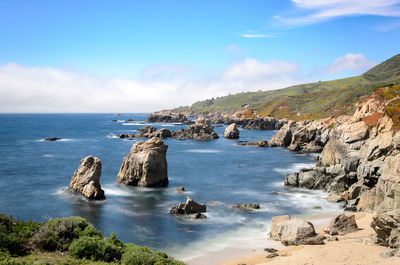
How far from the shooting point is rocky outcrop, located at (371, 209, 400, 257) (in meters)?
26.0

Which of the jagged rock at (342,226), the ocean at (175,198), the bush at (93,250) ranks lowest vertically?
the ocean at (175,198)

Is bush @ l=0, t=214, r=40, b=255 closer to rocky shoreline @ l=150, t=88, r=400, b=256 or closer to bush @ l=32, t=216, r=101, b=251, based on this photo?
bush @ l=32, t=216, r=101, b=251

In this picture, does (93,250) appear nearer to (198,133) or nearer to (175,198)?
(175,198)

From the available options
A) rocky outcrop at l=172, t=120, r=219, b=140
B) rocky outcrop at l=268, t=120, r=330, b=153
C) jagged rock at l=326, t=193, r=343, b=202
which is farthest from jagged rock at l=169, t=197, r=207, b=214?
rocky outcrop at l=172, t=120, r=219, b=140

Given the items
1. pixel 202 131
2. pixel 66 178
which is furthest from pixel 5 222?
pixel 202 131

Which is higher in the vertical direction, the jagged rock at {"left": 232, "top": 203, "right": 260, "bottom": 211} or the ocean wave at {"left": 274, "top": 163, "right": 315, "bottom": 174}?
the ocean wave at {"left": 274, "top": 163, "right": 315, "bottom": 174}

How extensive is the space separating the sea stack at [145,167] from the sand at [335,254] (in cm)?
3104

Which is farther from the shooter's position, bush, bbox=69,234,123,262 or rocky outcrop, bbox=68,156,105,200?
rocky outcrop, bbox=68,156,105,200

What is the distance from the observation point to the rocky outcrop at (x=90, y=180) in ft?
169

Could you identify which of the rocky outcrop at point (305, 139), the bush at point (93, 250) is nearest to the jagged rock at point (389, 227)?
the bush at point (93, 250)

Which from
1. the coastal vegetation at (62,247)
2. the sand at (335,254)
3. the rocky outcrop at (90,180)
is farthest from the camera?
the rocky outcrop at (90,180)

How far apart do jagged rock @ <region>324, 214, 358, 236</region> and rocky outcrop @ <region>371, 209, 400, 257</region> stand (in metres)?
6.34

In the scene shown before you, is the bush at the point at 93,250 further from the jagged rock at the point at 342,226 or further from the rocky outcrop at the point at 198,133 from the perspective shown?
the rocky outcrop at the point at 198,133

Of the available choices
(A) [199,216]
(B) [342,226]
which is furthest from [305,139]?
(B) [342,226]
